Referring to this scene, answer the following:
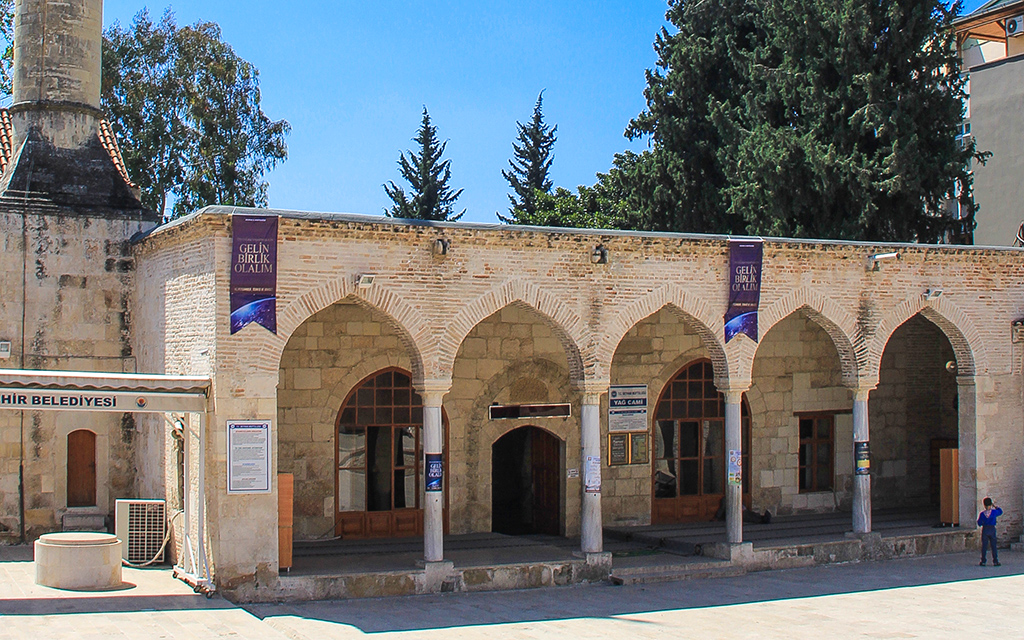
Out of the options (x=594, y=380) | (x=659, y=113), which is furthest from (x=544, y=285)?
(x=659, y=113)

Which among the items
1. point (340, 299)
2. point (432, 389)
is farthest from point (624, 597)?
point (340, 299)

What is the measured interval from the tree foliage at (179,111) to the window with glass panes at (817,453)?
16554 millimetres

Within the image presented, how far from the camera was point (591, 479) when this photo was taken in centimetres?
1340

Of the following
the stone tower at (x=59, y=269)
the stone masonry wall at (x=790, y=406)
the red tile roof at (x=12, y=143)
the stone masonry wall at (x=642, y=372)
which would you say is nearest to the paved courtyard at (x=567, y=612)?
the stone tower at (x=59, y=269)

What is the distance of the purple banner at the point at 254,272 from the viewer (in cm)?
1155

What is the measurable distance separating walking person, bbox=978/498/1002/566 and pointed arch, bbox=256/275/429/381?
786cm

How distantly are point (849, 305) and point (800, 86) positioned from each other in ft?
33.1

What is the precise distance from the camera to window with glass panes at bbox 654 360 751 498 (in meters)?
16.7

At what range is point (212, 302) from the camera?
1159cm

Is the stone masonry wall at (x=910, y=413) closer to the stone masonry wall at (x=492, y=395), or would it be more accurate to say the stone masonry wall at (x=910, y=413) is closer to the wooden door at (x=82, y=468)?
the stone masonry wall at (x=492, y=395)

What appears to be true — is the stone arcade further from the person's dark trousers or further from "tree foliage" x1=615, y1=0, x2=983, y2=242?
"tree foliage" x1=615, y1=0, x2=983, y2=242

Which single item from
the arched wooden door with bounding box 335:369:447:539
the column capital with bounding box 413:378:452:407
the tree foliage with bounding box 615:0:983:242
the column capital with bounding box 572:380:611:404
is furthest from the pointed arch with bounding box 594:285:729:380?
the tree foliage with bounding box 615:0:983:242

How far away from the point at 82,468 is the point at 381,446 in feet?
13.5

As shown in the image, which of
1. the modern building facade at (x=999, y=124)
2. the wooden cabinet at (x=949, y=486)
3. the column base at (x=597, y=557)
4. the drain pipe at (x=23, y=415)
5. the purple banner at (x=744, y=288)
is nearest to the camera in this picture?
the column base at (x=597, y=557)
